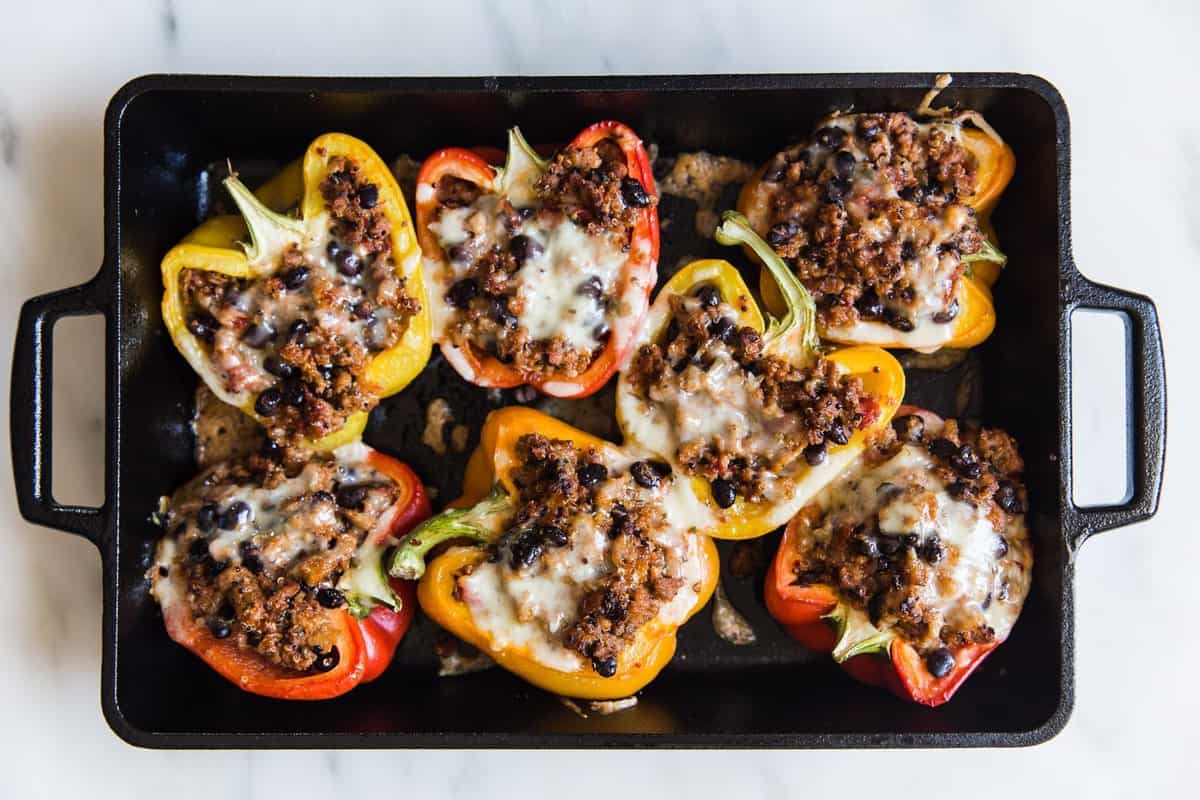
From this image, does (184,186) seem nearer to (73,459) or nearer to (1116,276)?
(73,459)

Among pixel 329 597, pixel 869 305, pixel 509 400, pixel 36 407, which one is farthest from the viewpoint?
pixel 509 400

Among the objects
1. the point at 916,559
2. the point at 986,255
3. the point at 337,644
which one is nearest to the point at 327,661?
the point at 337,644

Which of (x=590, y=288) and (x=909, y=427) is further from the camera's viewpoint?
(x=909, y=427)

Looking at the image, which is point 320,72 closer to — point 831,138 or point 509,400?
point 509,400

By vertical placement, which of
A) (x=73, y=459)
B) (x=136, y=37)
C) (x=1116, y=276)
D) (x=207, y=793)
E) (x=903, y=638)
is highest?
(x=136, y=37)

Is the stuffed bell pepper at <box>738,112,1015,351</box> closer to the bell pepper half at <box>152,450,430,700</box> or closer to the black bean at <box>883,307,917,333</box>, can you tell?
the black bean at <box>883,307,917,333</box>

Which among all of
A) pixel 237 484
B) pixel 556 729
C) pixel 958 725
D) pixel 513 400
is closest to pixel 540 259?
pixel 513 400
